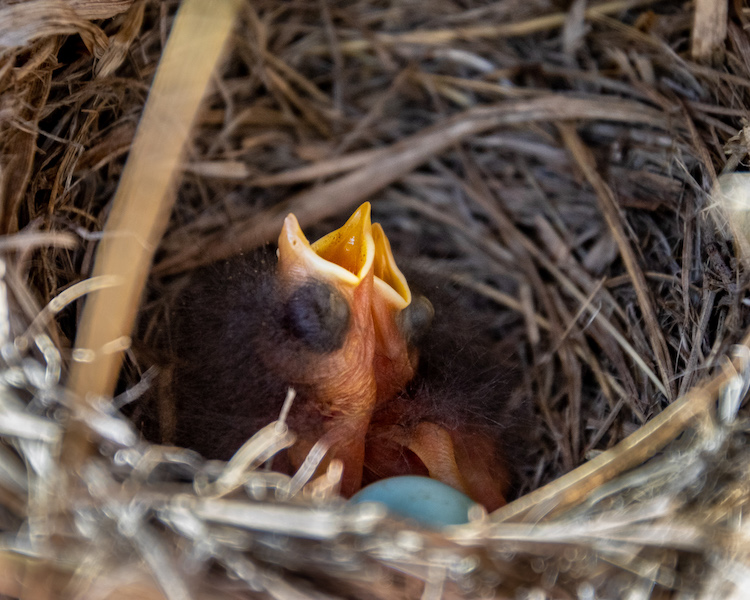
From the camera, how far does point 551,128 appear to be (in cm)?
164

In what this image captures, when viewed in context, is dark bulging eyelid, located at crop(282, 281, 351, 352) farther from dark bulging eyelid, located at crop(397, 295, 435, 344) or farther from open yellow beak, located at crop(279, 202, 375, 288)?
dark bulging eyelid, located at crop(397, 295, 435, 344)

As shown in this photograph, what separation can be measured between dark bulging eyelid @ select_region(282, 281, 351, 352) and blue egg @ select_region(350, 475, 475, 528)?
0.27 meters

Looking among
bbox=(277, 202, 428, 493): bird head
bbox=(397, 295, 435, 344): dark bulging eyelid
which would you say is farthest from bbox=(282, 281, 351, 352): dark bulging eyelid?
bbox=(397, 295, 435, 344): dark bulging eyelid

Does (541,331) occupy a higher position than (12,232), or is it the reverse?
(12,232)

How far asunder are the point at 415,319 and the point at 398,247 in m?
0.47

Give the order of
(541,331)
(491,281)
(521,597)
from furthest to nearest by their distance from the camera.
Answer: (491,281) < (541,331) < (521,597)

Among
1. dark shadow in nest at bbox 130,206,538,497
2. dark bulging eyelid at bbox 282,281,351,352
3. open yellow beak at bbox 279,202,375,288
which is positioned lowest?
dark shadow in nest at bbox 130,206,538,497

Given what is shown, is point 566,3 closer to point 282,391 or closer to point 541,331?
point 541,331

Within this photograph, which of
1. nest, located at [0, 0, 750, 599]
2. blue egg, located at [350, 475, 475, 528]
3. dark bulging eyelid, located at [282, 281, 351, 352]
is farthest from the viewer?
dark bulging eyelid, located at [282, 281, 351, 352]

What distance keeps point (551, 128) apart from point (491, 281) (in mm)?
404

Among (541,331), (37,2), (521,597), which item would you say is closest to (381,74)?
(541,331)

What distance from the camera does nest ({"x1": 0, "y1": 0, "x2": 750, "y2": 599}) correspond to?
0.68m

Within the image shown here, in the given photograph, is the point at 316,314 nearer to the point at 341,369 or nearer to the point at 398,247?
the point at 341,369

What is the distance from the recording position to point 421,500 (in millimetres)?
938
